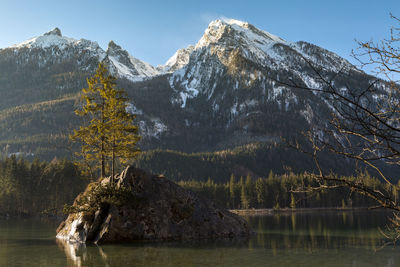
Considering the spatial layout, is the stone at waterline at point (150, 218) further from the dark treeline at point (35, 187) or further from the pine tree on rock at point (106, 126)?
the dark treeline at point (35, 187)

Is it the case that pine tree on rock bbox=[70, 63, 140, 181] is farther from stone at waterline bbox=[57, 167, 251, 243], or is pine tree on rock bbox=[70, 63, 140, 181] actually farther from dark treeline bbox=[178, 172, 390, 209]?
dark treeline bbox=[178, 172, 390, 209]

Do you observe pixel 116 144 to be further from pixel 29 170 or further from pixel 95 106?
pixel 29 170

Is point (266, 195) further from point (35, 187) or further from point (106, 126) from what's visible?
point (106, 126)

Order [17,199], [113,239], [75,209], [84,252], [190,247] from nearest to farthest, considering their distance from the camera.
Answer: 1. [84,252]
2. [190,247]
3. [113,239]
4. [75,209]
5. [17,199]

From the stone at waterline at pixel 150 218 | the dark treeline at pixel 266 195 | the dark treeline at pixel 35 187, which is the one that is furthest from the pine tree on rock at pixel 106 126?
the dark treeline at pixel 266 195

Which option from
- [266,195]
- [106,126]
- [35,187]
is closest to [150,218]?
[106,126]

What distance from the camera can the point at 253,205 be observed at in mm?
144125

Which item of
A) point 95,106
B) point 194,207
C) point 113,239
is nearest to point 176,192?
point 194,207

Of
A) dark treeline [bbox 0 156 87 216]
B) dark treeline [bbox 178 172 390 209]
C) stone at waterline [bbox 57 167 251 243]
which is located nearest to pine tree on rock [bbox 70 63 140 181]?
stone at waterline [bbox 57 167 251 243]

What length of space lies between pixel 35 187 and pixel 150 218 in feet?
226

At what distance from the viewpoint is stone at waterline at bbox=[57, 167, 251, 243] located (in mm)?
29125

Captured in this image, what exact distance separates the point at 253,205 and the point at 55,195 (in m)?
80.9

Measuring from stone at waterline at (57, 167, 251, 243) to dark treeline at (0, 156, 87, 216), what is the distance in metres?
58.0

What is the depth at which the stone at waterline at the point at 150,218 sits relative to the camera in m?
29.1
